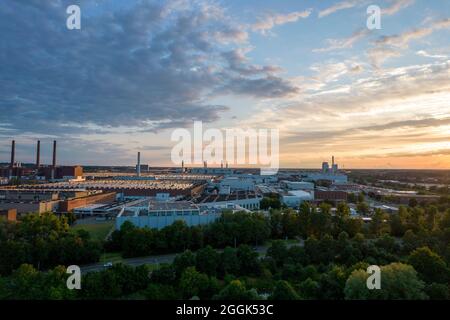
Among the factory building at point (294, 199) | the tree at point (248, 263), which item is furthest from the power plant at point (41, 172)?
the tree at point (248, 263)

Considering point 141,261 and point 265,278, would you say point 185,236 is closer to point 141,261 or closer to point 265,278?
point 141,261

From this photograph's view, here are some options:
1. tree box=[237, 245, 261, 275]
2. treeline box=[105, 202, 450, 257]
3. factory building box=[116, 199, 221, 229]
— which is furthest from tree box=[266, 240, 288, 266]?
Result: factory building box=[116, 199, 221, 229]

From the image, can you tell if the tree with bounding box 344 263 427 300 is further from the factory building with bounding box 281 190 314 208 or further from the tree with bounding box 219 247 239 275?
the factory building with bounding box 281 190 314 208

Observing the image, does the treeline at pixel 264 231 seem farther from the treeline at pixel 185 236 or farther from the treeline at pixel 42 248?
the treeline at pixel 42 248

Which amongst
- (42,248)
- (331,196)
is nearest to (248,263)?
(42,248)
